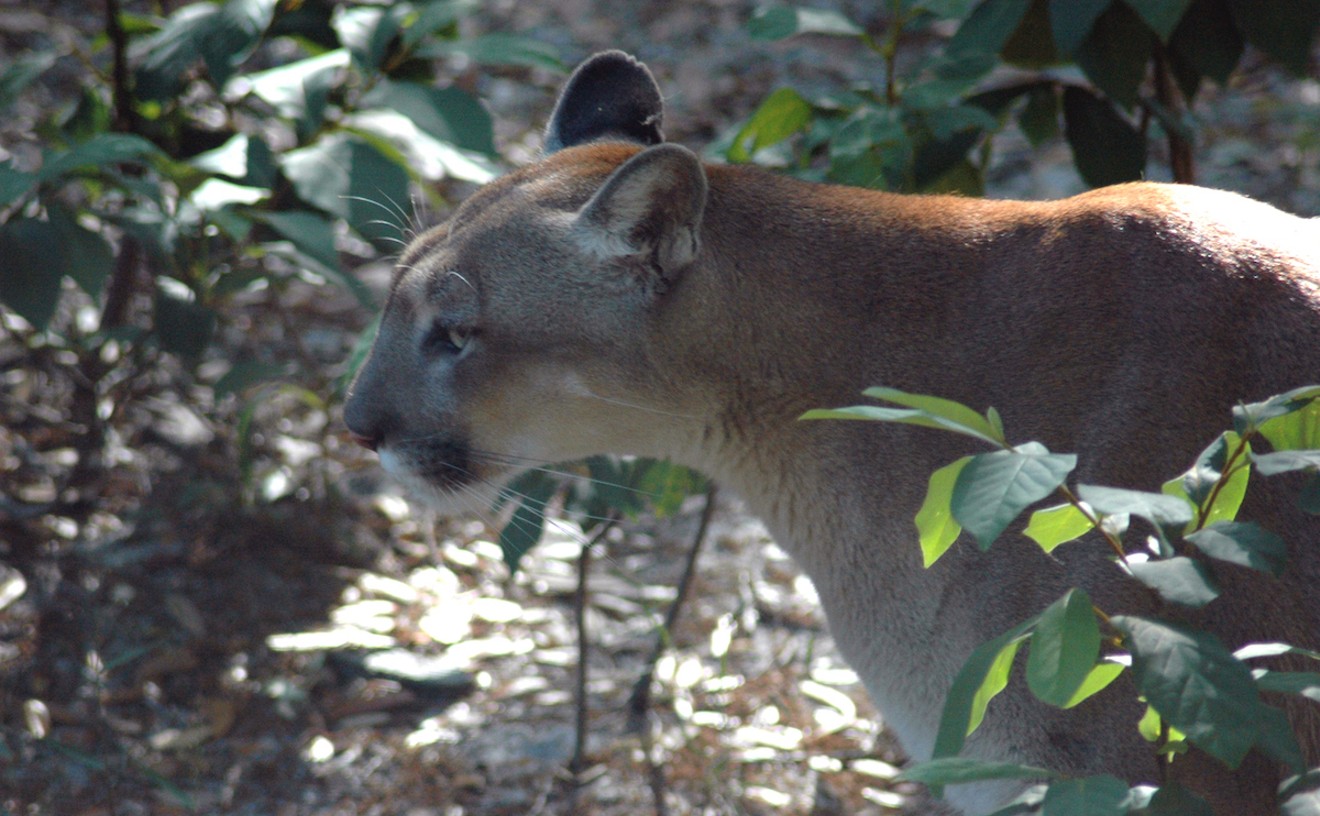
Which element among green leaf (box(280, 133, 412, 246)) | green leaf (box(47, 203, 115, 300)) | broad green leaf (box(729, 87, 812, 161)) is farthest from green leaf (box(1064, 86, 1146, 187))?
green leaf (box(47, 203, 115, 300))

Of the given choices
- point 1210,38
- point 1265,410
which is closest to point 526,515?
point 1265,410

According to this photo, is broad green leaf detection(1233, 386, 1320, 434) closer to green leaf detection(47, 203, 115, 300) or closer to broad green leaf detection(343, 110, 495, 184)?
broad green leaf detection(343, 110, 495, 184)

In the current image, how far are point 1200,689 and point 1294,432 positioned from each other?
51cm

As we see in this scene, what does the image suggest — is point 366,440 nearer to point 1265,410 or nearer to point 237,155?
point 237,155

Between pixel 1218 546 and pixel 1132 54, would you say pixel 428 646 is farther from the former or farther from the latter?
pixel 1218 546

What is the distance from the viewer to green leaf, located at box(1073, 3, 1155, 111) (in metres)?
3.95

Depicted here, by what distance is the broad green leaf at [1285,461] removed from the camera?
72.6 inches

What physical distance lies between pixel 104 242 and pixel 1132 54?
3.16 meters

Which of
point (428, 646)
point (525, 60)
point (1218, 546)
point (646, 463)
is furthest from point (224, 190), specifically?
point (1218, 546)

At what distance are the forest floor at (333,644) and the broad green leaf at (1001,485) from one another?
2010 mm

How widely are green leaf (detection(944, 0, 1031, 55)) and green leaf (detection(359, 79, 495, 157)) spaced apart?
4.73 feet

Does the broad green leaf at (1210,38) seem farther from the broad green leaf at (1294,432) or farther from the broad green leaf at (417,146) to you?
the broad green leaf at (1294,432)

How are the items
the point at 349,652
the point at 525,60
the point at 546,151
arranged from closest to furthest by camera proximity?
the point at 546,151 → the point at 525,60 → the point at 349,652

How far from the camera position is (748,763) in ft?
14.3
